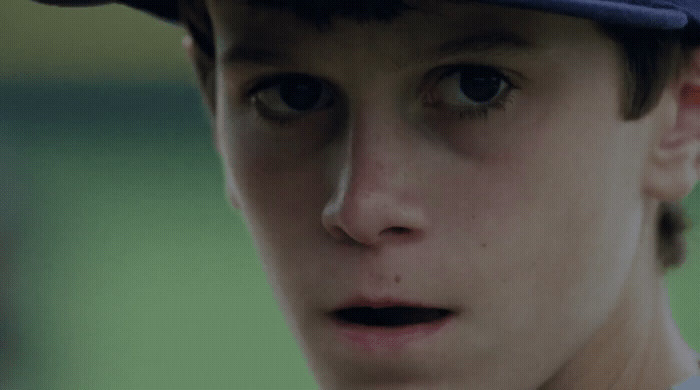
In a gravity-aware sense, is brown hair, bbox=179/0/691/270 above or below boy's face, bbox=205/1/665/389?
above

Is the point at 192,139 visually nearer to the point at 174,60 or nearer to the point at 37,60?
the point at 174,60

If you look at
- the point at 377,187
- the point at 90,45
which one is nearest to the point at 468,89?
the point at 377,187

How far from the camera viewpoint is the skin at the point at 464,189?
1.02 meters

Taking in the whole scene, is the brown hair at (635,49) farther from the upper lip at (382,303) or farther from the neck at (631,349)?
the upper lip at (382,303)

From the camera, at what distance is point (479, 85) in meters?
1.06

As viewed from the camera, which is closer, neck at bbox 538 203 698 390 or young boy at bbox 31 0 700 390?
young boy at bbox 31 0 700 390

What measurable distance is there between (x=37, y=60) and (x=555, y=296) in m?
7.38

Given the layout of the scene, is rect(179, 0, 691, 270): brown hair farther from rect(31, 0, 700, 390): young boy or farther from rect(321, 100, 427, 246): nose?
rect(321, 100, 427, 246): nose

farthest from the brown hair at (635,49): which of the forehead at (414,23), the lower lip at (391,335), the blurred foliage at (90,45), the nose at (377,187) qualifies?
the blurred foliage at (90,45)

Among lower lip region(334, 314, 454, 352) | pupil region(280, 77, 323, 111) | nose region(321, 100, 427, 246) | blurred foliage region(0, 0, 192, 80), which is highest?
blurred foliage region(0, 0, 192, 80)

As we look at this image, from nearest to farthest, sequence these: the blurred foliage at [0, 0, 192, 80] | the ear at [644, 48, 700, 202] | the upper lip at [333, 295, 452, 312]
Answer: the upper lip at [333, 295, 452, 312]
the ear at [644, 48, 700, 202]
the blurred foliage at [0, 0, 192, 80]

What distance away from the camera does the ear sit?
1135mm

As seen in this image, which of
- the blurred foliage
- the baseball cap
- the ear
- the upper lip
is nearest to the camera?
the baseball cap

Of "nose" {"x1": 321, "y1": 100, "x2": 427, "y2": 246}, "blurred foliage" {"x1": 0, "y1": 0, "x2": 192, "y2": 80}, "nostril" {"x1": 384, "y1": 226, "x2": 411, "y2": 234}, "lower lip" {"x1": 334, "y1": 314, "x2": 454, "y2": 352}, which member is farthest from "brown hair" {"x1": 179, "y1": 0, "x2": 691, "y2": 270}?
"blurred foliage" {"x1": 0, "y1": 0, "x2": 192, "y2": 80}
